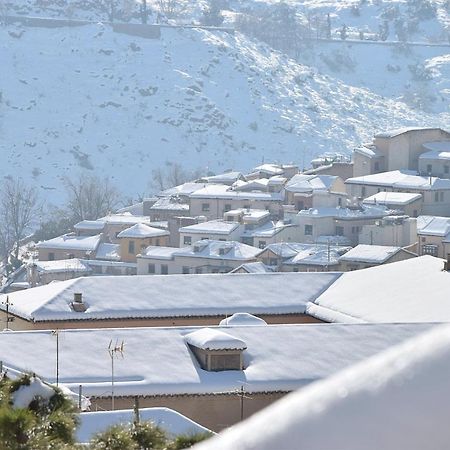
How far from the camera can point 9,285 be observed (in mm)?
42656

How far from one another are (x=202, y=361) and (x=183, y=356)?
27cm

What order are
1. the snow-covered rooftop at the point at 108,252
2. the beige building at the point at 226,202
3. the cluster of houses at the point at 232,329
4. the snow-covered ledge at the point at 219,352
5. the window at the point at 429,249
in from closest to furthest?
the cluster of houses at the point at 232,329 < the snow-covered ledge at the point at 219,352 < the window at the point at 429,249 < the snow-covered rooftop at the point at 108,252 < the beige building at the point at 226,202

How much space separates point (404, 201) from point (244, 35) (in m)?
62.5

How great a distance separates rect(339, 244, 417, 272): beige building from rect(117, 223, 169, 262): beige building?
8.63 metres

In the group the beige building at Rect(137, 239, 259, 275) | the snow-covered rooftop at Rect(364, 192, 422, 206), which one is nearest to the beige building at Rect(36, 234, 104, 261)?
the beige building at Rect(137, 239, 259, 275)

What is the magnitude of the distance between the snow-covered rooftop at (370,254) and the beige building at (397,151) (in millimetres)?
12714

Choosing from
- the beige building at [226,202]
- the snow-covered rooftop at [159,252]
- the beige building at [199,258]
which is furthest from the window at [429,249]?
the beige building at [226,202]

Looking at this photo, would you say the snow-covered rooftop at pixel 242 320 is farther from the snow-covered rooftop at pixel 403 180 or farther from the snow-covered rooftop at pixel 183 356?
the snow-covered rooftop at pixel 403 180

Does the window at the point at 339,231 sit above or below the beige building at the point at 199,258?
above

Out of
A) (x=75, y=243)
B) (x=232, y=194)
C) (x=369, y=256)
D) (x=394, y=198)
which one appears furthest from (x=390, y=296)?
(x=232, y=194)

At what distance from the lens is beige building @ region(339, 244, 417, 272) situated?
120 ft

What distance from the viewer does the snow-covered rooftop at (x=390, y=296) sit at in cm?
1918

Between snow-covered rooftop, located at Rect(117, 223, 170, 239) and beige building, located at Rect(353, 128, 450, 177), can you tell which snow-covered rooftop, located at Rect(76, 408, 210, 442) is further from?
beige building, located at Rect(353, 128, 450, 177)

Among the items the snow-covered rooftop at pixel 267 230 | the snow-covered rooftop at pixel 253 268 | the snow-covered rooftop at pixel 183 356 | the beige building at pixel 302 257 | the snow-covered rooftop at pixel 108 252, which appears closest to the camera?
the snow-covered rooftop at pixel 183 356
